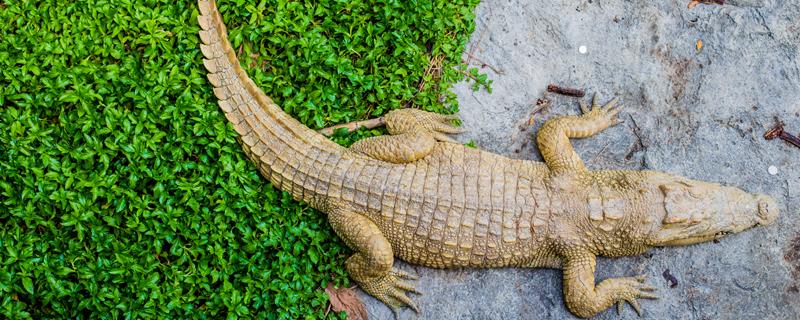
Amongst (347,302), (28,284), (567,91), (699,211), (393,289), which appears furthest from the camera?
(567,91)

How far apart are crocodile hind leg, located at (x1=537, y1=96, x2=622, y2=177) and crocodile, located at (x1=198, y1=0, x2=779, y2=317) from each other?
2cm

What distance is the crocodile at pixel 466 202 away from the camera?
16.8ft

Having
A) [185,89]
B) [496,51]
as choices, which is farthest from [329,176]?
[496,51]

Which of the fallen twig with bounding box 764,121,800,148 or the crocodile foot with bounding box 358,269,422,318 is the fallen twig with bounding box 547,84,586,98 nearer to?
the fallen twig with bounding box 764,121,800,148

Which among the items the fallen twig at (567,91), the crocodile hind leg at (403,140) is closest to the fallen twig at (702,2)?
the fallen twig at (567,91)

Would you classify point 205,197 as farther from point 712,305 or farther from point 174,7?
point 712,305

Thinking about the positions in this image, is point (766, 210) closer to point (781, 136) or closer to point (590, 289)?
point (781, 136)

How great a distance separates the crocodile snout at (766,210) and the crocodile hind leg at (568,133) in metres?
1.17

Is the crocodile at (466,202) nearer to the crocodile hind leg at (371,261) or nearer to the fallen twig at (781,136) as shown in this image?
the crocodile hind leg at (371,261)

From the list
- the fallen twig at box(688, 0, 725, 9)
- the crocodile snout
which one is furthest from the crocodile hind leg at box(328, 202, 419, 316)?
the fallen twig at box(688, 0, 725, 9)

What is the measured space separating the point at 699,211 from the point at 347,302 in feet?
8.57

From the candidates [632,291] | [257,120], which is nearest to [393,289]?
[257,120]

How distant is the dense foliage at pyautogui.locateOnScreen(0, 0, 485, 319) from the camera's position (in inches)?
200

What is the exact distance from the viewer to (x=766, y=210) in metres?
5.22
